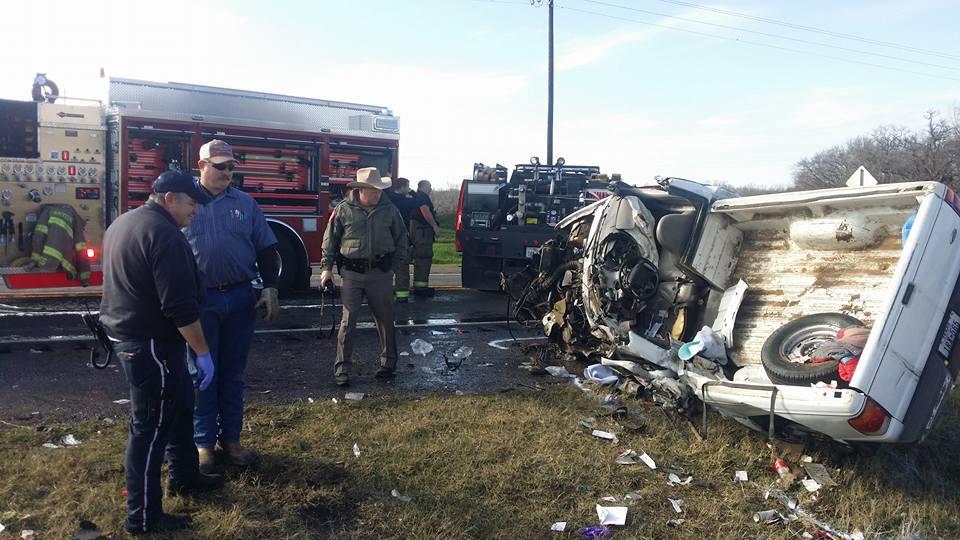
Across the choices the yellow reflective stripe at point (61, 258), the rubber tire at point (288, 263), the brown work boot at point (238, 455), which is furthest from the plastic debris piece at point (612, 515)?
the yellow reflective stripe at point (61, 258)

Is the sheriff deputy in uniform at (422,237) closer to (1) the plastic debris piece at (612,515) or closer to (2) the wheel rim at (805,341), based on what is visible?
(2) the wheel rim at (805,341)

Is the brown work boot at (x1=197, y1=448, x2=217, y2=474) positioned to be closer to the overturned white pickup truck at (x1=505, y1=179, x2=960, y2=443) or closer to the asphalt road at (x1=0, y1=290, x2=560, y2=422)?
the asphalt road at (x1=0, y1=290, x2=560, y2=422)

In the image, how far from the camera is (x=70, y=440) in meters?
4.36

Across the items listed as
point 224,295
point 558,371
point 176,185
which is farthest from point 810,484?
point 176,185

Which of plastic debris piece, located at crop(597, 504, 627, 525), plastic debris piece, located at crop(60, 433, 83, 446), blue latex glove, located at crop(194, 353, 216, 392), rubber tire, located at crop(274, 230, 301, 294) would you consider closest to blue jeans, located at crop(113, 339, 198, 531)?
blue latex glove, located at crop(194, 353, 216, 392)

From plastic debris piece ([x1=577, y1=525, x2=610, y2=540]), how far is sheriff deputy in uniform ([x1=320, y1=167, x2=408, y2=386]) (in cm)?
282

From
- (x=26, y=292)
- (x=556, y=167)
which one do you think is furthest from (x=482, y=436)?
(x=26, y=292)

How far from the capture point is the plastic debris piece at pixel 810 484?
13.3 feet

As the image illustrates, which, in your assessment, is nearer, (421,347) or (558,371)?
(558,371)

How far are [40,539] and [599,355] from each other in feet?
13.7

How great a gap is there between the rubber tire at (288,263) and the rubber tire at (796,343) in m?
7.07

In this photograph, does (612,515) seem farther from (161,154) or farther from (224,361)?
(161,154)

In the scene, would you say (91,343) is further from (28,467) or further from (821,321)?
(821,321)

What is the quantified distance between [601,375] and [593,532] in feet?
7.89
